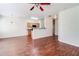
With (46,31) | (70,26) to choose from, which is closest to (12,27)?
(46,31)

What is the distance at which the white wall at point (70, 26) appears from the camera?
4.77 m

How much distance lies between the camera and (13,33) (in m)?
8.53

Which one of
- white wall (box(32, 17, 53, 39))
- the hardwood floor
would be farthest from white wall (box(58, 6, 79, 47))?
white wall (box(32, 17, 53, 39))

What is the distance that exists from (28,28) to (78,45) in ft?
22.2

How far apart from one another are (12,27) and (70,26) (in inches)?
207

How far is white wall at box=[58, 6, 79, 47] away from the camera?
Answer: 188 inches

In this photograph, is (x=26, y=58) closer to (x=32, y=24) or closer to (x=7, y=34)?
(x=7, y=34)

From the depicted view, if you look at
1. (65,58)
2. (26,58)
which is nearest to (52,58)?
(65,58)

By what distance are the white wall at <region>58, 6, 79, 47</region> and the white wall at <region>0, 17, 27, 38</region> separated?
4.37 meters

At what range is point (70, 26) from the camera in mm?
5195

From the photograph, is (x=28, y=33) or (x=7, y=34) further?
(x=28, y=33)

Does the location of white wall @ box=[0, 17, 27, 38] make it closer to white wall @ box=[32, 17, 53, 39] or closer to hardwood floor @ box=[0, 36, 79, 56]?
white wall @ box=[32, 17, 53, 39]

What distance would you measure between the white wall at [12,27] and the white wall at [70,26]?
4.37 meters

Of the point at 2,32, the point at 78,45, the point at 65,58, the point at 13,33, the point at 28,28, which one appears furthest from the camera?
the point at 28,28
